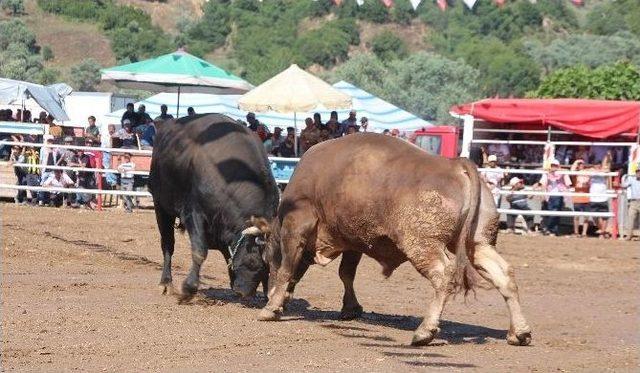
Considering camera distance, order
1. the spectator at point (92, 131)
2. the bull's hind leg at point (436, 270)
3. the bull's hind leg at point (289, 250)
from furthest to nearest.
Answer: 1. the spectator at point (92, 131)
2. the bull's hind leg at point (289, 250)
3. the bull's hind leg at point (436, 270)

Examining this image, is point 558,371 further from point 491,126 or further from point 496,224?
point 491,126

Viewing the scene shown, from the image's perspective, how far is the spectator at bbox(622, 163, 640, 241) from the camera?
19.4 m

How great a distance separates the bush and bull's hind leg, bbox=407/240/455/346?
76.9 meters

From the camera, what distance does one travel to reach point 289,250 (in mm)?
10172

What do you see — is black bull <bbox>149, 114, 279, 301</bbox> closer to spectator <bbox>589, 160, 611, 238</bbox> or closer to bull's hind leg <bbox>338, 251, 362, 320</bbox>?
bull's hind leg <bbox>338, 251, 362, 320</bbox>

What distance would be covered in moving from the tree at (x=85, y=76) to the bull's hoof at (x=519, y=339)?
58413 mm

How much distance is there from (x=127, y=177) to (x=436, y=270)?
12.2 metres

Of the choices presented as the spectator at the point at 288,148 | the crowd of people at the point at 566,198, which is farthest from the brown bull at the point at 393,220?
the spectator at the point at 288,148

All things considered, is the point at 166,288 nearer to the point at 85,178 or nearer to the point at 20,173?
the point at 85,178

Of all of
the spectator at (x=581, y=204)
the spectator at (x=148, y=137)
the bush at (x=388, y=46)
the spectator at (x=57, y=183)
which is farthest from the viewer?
the bush at (x=388, y=46)

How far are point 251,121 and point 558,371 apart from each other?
14.1 m

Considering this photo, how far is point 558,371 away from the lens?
823cm

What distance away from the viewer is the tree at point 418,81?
65500 millimetres

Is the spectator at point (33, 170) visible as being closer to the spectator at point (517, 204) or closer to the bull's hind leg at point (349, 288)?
the spectator at point (517, 204)
